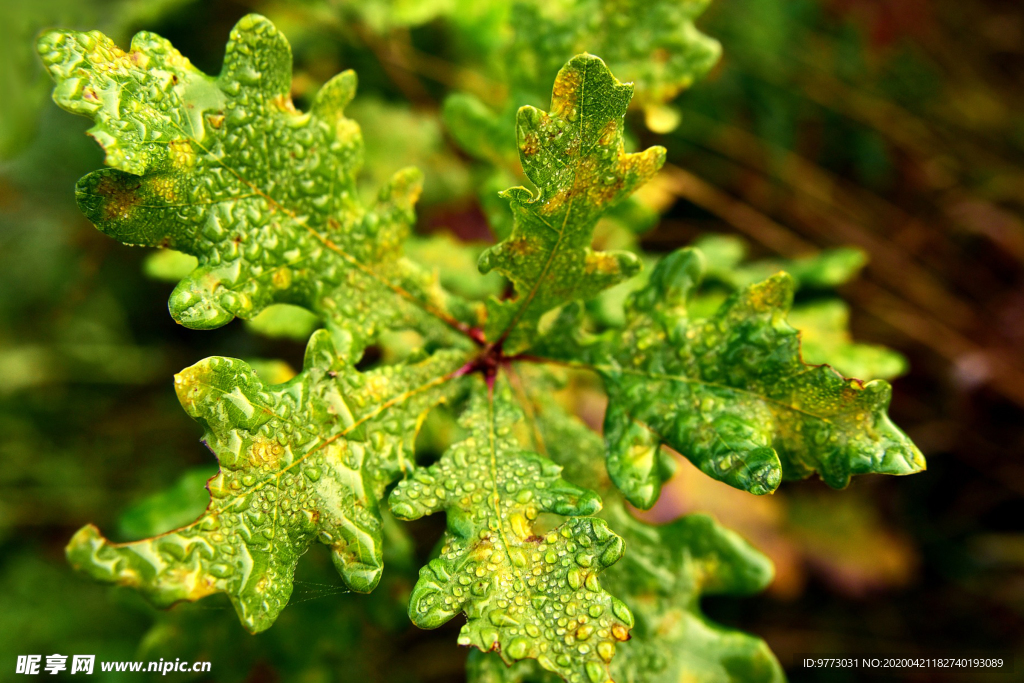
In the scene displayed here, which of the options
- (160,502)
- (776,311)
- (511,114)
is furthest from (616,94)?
(160,502)

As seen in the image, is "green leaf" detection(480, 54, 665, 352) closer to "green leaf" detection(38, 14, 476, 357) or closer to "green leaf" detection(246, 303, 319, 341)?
"green leaf" detection(38, 14, 476, 357)

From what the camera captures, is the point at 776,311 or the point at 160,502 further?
the point at 160,502

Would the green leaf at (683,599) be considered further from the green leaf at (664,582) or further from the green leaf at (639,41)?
the green leaf at (639,41)

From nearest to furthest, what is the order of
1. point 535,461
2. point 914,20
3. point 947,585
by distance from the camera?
1. point 535,461
2. point 947,585
3. point 914,20

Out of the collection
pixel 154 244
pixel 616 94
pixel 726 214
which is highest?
pixel 616 94

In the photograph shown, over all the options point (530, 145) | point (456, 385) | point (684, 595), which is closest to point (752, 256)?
point (684, 595)

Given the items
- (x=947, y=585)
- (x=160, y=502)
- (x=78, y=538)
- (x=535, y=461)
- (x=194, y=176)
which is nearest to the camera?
(x=78, y=538)

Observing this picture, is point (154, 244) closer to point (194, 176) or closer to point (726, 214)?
point (194, 176)
